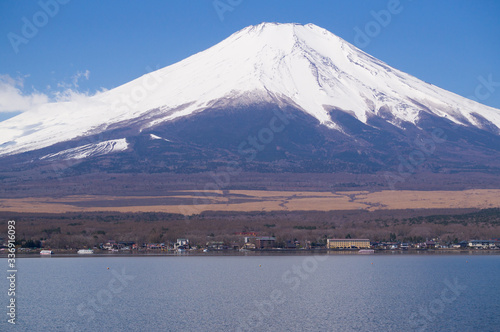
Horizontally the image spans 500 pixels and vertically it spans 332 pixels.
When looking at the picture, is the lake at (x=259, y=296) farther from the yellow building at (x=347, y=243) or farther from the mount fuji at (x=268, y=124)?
the mount fuji at (x=268, y=124)

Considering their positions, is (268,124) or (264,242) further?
(268,124)

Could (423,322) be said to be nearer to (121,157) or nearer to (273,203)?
(273,203)

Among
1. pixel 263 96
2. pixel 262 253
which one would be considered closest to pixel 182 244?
pixel 262 253

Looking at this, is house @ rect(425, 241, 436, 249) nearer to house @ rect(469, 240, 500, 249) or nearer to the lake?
house @ rect(469, 240, 500, 249)

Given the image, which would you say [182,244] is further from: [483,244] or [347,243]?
[483,244]

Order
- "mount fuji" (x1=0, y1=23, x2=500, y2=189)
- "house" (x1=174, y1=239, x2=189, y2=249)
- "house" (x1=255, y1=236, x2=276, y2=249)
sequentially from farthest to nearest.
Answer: "mount fuji" (x1=0, y1=23, x2=500, y2=189) → "house" (x1=255, y1=236, x2=276, y2=249) → "house" (x1=174, y1=239, x2=189, y2=249)

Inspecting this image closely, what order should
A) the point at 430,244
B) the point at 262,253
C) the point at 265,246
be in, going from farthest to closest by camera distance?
the point at 430,244 → the point at 265,246 → the point at 262,253

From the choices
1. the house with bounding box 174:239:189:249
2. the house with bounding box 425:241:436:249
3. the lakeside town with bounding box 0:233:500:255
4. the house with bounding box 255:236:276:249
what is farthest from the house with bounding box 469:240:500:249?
the house with bounding box 174:239:189:249
